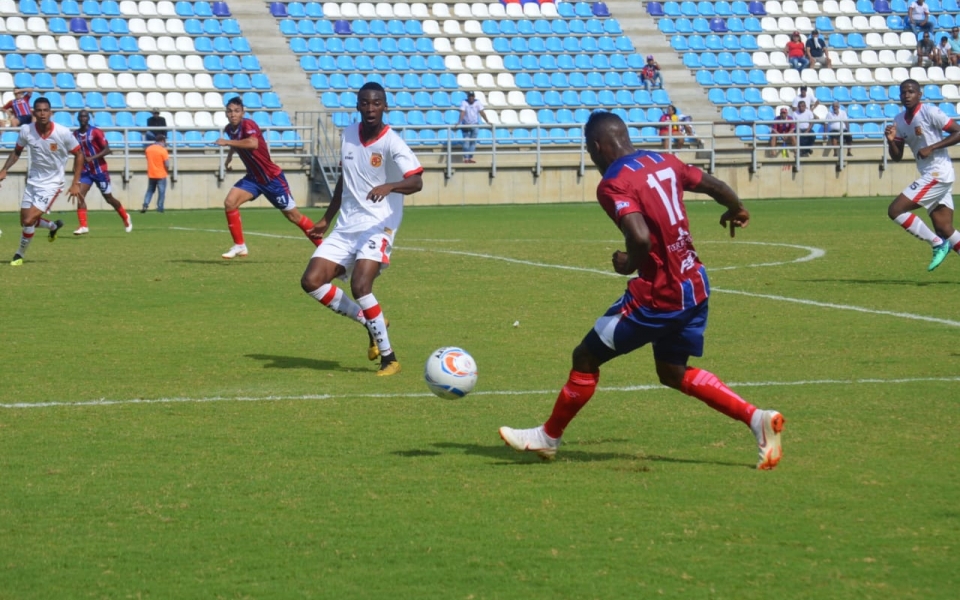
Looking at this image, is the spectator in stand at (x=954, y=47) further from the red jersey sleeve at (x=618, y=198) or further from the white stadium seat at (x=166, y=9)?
the red jersey sleeve at (x=618, y=198)

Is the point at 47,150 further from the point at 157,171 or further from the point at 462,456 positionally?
the point at 462,456

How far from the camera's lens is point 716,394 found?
257 inches

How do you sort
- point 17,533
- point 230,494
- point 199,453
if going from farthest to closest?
point 199,453 → point 230,494 → point 17,533

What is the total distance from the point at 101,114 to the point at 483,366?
26.2 metres

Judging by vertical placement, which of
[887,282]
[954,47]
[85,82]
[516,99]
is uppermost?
[954,47]

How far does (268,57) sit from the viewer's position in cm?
3756

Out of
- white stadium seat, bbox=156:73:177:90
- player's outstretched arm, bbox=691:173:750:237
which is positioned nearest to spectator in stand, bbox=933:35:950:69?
white stadium seat, bbox=156:73:177:90

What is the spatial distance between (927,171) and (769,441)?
964 centimetres

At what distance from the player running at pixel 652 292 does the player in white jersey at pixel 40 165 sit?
1306 centimetres

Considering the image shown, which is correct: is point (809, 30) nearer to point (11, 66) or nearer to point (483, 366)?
point (11, 66)

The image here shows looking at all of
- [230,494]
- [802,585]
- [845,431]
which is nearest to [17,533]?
[230,494]

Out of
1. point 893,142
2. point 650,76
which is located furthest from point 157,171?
point 893,142

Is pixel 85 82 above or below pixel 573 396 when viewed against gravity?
above

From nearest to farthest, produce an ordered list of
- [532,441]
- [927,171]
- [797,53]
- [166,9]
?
[532,441]
[927,171]
[166,9]
[797,53]
